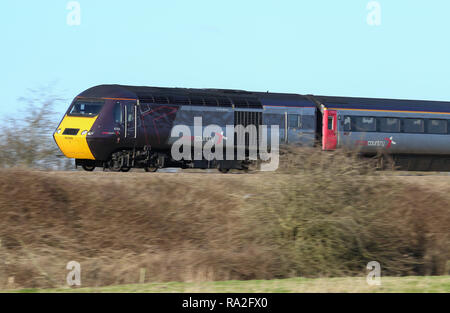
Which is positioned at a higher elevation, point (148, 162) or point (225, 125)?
point (225, 125)

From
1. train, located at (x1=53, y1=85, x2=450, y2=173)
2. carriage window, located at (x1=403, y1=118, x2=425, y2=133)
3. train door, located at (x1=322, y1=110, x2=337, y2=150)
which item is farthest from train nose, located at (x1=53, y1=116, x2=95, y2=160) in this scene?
carriage window, located at (x1=403, y1=118, x2=425, y2=133)

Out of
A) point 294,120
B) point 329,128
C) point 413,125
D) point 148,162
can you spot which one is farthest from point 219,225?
point 413,125

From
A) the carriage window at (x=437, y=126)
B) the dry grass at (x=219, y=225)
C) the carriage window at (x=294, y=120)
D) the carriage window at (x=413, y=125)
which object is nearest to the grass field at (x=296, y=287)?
the dry grass at (x=219, y=225)

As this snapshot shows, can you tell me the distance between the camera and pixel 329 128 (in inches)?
1081

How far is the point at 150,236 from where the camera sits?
20562 mm

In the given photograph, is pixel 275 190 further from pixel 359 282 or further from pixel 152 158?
pixel 152 158

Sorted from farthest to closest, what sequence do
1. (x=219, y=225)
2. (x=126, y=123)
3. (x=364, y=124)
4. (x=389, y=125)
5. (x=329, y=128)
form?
(x=389, y=125)
(x=364, y=124)
(x=329, y=128)
(x=126, y=123)
(x=219, y=225)

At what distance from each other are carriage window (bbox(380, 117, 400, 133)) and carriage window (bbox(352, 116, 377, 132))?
38 cm

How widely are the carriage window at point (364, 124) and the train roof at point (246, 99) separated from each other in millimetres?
487

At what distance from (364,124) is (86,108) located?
11.4 m

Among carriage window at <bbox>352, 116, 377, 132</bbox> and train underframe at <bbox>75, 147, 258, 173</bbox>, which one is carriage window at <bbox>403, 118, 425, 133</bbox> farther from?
train underframe at <bbox>75, 147, 258, 173</bbox>

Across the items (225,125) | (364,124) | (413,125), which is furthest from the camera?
(413,125)

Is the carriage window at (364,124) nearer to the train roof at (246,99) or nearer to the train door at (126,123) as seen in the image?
the train roof at (246,99)

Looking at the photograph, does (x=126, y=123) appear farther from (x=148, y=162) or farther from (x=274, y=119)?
(x=274, y=119)
